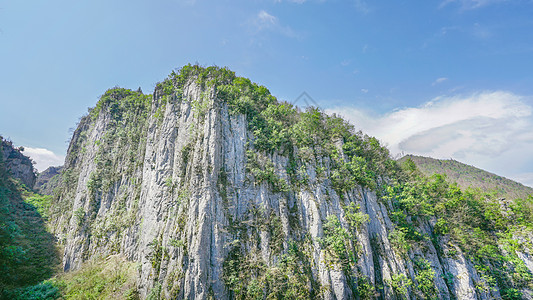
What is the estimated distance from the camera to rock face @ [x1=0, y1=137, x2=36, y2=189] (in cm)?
2848

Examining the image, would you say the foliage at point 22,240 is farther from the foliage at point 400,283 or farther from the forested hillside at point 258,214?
the foliage at point 400,283

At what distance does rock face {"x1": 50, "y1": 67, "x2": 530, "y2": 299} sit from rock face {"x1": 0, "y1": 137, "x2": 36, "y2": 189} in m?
15.4

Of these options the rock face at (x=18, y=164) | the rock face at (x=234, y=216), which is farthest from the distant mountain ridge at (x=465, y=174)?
the rock face at (x=18, y=164)

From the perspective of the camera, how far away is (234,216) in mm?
14875

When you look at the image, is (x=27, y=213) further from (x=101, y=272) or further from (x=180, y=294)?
(x=180, y=294)

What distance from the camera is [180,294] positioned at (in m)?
11.6

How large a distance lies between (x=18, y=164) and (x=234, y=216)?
38.7 m

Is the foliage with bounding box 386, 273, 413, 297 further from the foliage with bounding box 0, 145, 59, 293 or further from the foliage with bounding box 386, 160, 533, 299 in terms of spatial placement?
the foliage with bounding box 0, 145, 59, 293

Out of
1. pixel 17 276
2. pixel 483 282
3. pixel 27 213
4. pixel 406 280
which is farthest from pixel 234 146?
pixel 27 213

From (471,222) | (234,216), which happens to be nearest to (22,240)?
(234,216)

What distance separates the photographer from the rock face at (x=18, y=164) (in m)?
28.5

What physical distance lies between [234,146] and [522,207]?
29433 mm

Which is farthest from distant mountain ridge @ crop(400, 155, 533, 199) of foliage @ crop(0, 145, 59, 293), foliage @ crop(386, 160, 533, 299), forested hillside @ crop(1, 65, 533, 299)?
foliage @ crop(0, 145, 59, 293)

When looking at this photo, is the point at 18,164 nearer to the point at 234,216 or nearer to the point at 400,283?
the point at 234,216
